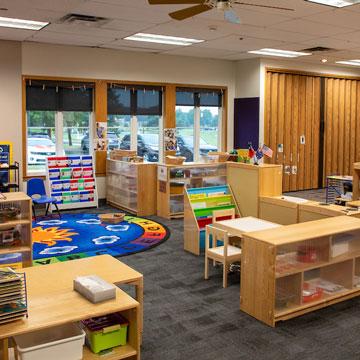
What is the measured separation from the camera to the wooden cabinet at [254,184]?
6770 millimetres

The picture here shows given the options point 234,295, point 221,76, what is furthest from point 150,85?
point 234,295

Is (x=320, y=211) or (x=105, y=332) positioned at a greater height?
(x=320, y=211)

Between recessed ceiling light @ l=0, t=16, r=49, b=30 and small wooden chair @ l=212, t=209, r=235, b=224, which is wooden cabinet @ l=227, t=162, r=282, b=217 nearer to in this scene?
small wooden chair @ l=212, t=209, r=235, b=224

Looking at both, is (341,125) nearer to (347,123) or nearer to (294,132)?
(347,123)

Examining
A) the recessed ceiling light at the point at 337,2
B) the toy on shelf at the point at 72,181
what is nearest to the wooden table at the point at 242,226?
the recessed ceiling light at the point at 337,2

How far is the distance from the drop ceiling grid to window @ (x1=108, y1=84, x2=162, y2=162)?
3.42 feet

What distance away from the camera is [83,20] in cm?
721

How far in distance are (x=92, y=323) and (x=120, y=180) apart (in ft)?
22.8

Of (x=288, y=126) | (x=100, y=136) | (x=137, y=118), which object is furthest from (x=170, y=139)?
(x=288, y=126)

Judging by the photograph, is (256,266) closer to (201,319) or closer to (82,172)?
(201,319)

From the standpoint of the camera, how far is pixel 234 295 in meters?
5.18

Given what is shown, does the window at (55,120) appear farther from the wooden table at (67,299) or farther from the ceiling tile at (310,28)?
the wooden table at (67,299)

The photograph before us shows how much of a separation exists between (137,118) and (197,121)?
1.67 meters

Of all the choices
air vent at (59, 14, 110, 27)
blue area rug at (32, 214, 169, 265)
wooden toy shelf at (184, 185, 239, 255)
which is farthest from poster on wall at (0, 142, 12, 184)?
wooden toy shelf at (184, 185, 239, 255)
